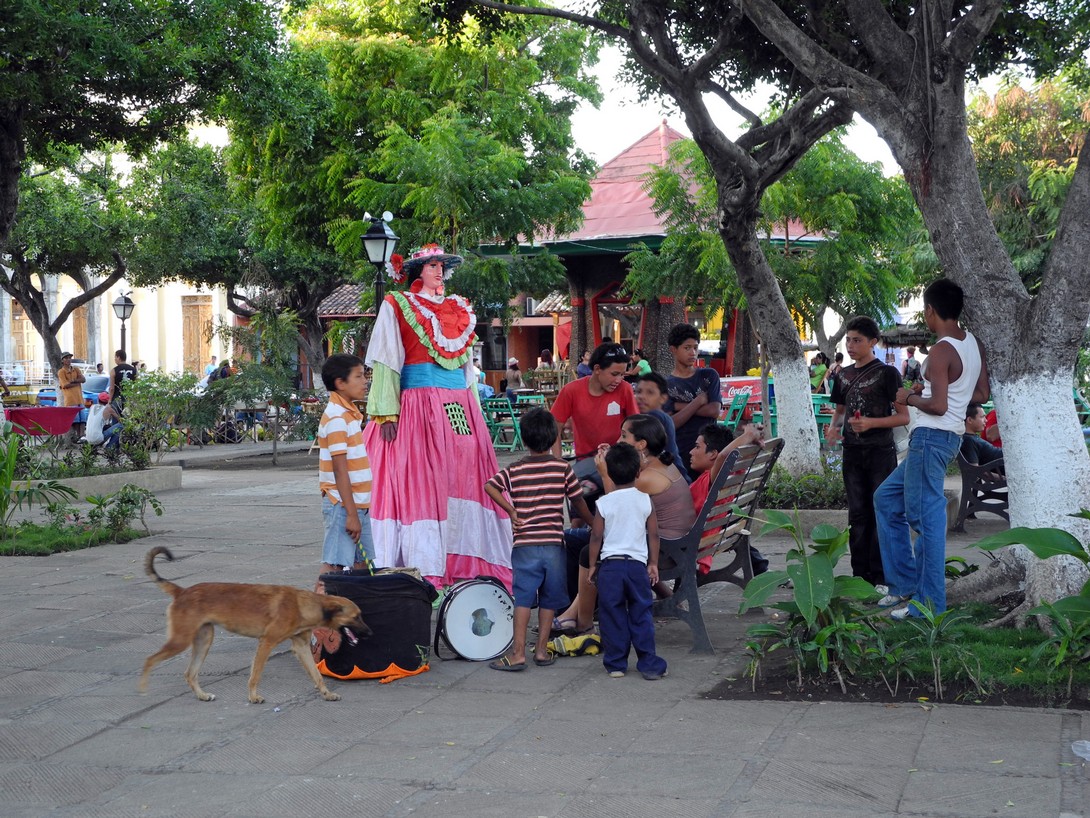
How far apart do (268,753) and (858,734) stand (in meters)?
2.25

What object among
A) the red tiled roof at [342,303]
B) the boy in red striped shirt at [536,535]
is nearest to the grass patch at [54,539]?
the boy in red striped shirt at [536,535]

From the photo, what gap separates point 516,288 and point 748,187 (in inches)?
451

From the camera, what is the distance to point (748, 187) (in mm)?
9992

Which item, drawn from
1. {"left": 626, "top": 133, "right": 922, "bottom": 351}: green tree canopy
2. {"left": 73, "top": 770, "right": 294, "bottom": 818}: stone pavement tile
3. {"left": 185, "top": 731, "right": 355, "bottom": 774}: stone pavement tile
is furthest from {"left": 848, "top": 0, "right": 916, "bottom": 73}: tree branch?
{"left": 626, "top": 133, "right": 922, "bottom": 351}: green tree canopy

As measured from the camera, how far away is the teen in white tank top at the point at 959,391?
19.8ft

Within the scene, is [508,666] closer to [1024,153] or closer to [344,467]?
[344,467]

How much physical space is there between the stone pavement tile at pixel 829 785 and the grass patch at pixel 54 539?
7108 mm

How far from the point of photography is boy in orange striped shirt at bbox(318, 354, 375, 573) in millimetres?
6012

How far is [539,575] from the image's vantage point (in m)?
5.75

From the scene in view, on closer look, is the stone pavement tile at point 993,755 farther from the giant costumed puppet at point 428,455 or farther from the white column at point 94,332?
the white column at point 94,332

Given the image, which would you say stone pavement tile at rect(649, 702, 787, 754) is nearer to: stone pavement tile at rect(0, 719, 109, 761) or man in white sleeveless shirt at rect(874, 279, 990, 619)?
man in white sleeveless shirt at rect(874, 279, 990, 619)

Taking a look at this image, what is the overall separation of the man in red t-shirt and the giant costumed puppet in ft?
2.10

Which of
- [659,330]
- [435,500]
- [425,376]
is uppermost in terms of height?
[659,330]

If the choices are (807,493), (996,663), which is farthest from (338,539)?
(807,493)
